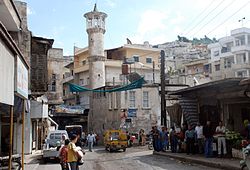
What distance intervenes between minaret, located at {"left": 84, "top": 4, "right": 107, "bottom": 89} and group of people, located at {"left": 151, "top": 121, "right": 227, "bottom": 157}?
89.0 ft

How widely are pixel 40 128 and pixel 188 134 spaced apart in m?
16.6

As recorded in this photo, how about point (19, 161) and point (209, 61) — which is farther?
point (209, 61)

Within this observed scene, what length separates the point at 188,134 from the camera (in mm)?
19422

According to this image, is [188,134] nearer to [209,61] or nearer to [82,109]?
[82,109]

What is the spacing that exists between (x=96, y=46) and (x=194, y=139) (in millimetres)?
32457

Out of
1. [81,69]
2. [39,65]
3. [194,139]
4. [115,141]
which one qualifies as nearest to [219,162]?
[194,139]

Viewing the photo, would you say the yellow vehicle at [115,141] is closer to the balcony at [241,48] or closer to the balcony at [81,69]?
the balcony at [81,69]

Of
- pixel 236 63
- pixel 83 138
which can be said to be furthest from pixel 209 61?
pixel 83 138

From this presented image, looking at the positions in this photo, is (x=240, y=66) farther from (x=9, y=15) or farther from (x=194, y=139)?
(x=9, y=15)

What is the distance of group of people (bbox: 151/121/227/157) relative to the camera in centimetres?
1688

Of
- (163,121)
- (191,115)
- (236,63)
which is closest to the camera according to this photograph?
(191,115)

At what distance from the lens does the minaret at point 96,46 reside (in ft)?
163

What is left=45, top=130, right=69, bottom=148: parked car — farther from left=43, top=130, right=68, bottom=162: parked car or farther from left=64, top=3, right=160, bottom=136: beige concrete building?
left=64, top=3, right=160, bottom=136: beige concrete building

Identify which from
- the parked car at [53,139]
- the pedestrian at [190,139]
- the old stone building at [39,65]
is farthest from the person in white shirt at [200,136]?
the old stone building at [39,65]
